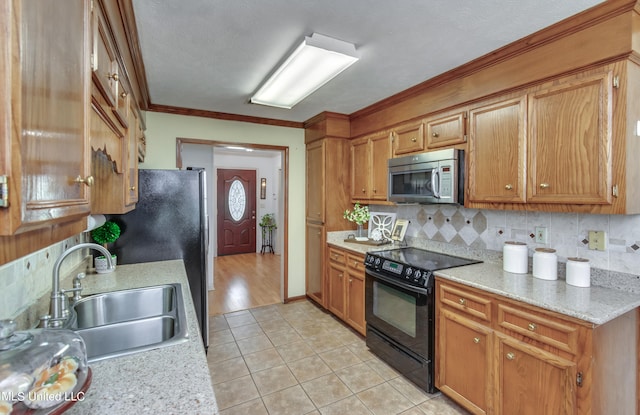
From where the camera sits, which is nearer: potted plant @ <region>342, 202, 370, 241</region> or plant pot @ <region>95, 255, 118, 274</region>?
plant pot @ <region>95, 255, 118, 274</region>

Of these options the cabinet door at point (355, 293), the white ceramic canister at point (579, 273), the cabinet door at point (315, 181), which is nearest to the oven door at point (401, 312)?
the cabinet door at point (355, 293)

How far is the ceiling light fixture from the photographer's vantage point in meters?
1.91

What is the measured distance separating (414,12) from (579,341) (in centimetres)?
182

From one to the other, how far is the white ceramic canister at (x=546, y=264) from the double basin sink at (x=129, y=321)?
82.0 inches

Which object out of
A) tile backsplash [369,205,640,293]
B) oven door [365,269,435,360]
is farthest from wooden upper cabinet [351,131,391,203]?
oven door [365,269,435,360]

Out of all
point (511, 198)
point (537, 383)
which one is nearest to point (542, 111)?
point (511, 198)

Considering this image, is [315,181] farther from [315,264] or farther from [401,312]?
[401,312]

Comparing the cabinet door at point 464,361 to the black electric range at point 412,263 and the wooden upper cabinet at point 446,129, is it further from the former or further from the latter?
the wooden upper cabinet at point 446,129

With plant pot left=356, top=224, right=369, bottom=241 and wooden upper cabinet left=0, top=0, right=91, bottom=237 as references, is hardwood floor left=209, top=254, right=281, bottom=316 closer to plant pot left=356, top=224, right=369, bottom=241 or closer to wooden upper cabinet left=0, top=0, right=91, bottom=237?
plant pot left=356, top=224, right=369, bottom=241

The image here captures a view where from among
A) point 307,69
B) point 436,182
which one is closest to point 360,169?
point 436,182

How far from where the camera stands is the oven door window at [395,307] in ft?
7.70

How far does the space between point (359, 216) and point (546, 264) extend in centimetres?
197

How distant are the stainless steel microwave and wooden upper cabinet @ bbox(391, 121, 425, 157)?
0.33ft

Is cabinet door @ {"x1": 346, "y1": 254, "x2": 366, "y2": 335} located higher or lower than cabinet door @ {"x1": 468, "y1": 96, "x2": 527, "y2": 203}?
lower
